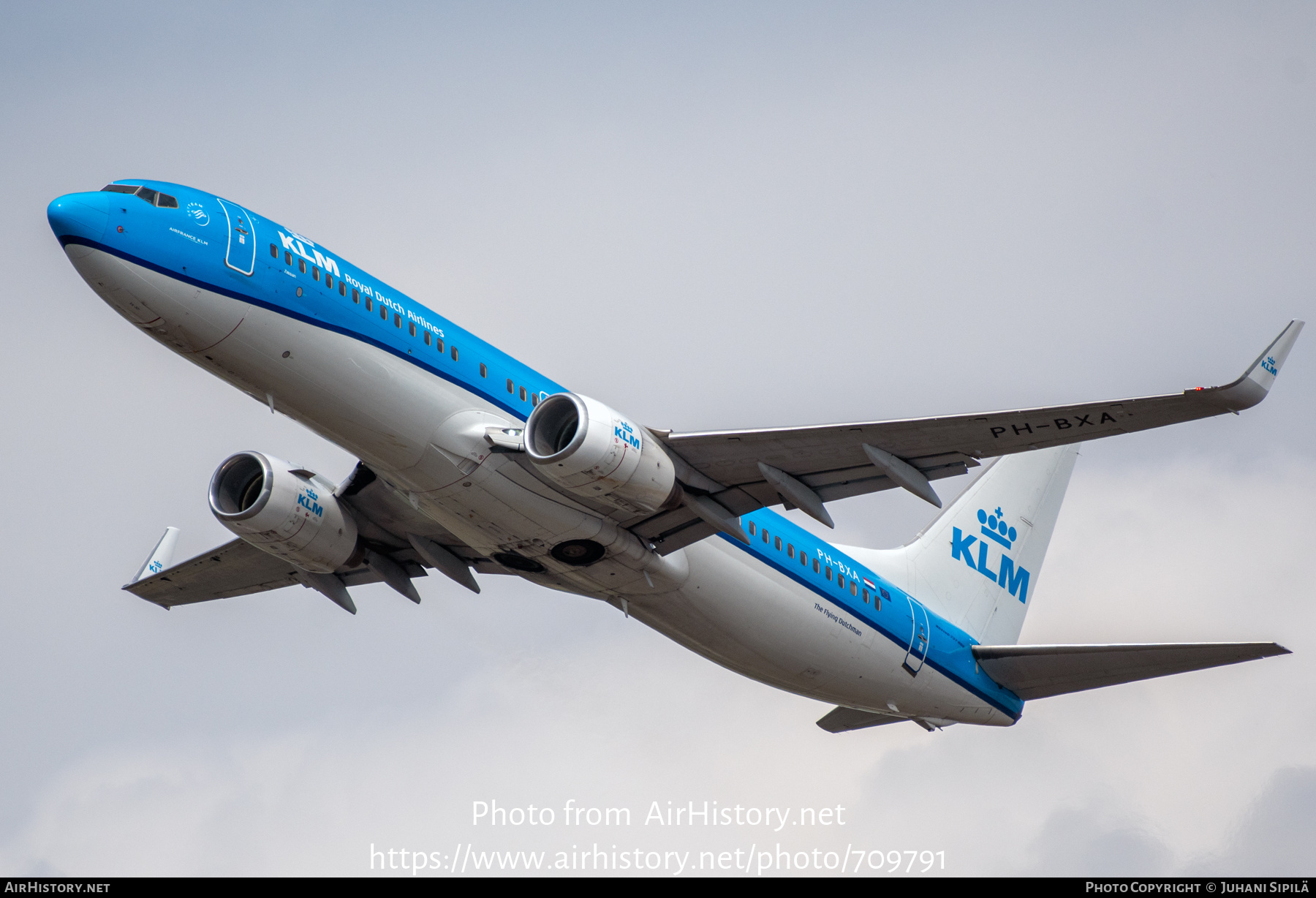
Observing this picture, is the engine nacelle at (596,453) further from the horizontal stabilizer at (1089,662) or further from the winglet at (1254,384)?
the horizontal stabilizer at (1089,662)

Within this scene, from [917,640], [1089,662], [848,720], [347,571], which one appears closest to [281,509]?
[347,571]

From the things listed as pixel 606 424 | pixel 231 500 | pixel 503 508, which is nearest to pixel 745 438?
pixel 606 424

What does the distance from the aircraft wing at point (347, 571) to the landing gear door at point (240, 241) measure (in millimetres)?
6056

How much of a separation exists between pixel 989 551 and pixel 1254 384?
17.4m

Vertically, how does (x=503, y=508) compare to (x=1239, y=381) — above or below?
below

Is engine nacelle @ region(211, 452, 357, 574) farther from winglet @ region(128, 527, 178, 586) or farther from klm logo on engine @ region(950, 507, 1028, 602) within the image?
klm logo on engine @ region(950, 507, 1028, 602)

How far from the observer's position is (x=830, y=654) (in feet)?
98.2

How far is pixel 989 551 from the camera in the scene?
37.6 meters

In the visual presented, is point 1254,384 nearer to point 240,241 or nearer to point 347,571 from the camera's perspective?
point 240,241

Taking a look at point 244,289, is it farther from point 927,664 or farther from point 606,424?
point 927,664

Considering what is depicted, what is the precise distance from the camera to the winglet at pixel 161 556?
3381cm

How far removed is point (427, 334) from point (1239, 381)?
43.3 ft

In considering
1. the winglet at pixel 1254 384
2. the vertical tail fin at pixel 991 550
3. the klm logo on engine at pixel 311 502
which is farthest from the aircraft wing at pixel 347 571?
the winglet at pixel 1254 384

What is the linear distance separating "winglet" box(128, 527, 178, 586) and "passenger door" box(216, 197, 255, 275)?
12649 millimetres
